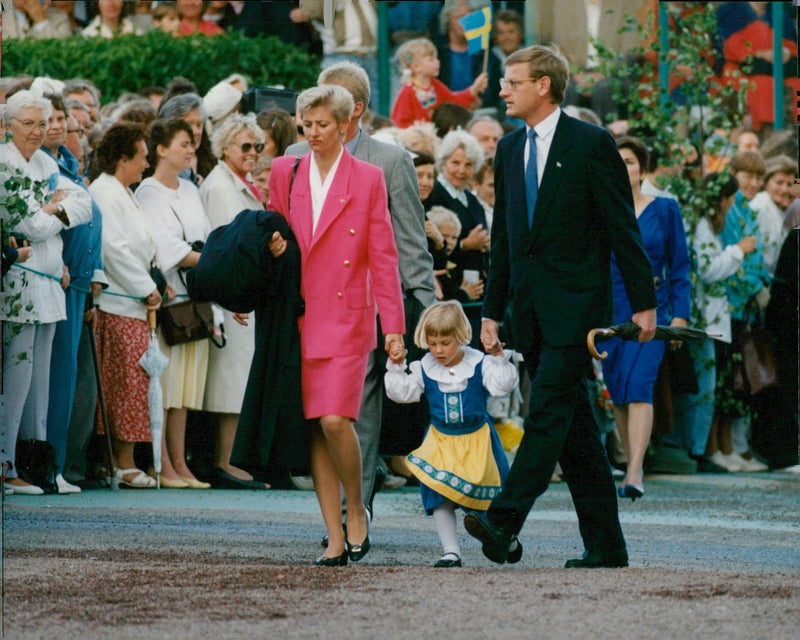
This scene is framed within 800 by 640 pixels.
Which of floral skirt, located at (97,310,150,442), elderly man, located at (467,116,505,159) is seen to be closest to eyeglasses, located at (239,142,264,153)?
floral skirt, located at (97,310,150,442)

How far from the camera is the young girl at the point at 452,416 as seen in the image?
7527 millimetres

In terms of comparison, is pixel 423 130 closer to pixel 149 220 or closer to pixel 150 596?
pixel 149 220

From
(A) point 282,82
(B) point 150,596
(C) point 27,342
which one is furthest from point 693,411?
(B) point 150,596

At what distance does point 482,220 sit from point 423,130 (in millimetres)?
874

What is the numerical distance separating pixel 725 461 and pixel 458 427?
22.9 feet

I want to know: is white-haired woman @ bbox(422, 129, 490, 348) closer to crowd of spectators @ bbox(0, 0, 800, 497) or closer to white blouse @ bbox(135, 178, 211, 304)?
crowd of spectators @ bbox(0, 0, 800, 497)

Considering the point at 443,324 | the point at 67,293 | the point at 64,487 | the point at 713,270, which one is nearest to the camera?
the point at 443,324

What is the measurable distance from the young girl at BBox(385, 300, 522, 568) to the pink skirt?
0.25 m

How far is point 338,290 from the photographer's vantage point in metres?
7.27

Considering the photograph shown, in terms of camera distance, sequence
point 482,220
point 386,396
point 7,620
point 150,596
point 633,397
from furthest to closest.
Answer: point 482,220
point 633,397
point 386,396
point 150,596
point 7,620

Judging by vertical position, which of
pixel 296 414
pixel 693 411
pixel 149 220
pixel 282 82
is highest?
pixel 282 82

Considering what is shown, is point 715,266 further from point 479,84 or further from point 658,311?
point 479,84

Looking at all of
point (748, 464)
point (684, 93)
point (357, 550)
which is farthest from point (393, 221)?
point (748, 464)

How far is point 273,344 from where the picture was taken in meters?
7.31
